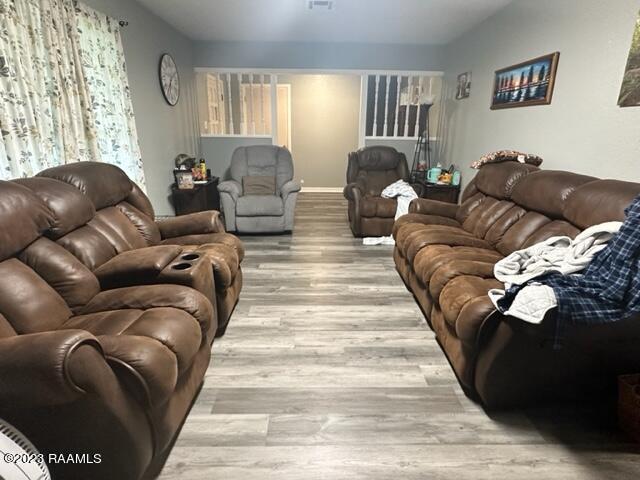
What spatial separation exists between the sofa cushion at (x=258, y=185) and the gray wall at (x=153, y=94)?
0.90m

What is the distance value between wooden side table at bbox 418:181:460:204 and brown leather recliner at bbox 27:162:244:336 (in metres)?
2.61

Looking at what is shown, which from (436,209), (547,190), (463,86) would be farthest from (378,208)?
(463,86)

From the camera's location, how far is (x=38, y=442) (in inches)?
44.3

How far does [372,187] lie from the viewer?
177 inches

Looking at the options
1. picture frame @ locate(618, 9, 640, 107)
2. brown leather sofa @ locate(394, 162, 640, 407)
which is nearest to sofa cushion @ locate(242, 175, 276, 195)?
brown leather sofa @ locate(394, 162, 640, 407)

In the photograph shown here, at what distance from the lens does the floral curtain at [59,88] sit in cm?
192

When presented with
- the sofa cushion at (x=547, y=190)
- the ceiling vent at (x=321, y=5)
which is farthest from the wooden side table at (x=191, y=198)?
the sofa cushion at (x=547, y=190)

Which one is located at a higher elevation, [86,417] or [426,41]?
[426,41]

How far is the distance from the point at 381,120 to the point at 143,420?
5566mm

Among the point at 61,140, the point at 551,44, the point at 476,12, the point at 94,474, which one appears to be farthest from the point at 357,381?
the point at 476,12

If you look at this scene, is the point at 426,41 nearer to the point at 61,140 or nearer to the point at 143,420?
the point at 61,140

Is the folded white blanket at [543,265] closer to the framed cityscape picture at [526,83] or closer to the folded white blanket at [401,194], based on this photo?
the framed cityscape picture at [526,83]

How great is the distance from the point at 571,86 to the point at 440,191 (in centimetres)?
185

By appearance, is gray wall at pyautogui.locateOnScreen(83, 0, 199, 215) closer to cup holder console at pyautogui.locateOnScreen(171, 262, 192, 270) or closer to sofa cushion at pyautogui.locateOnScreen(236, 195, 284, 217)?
sofa cushion at pyautogui.locateOnScreen(236, 195, 284, 217)
